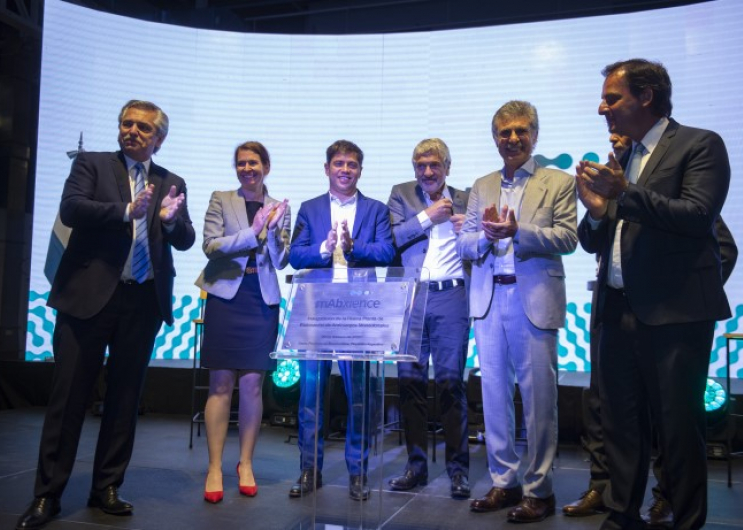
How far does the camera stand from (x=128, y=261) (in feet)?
9.13

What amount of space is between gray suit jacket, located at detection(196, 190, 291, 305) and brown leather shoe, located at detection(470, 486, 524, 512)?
131 centimetres

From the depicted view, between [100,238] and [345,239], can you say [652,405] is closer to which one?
[345,239]

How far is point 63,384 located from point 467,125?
3952 mm

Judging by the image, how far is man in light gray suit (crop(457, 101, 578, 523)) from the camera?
9.04 feet

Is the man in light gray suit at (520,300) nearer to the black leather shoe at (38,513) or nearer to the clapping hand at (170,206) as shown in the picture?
the clapping hand at (170,206)

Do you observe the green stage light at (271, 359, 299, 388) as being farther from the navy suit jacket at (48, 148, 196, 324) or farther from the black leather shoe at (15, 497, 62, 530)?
the black leather shoe at (15, 497, 62, 530)

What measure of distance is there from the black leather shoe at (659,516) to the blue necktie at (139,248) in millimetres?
2331

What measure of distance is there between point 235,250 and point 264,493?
1.17 metres

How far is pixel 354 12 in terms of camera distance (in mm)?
7512

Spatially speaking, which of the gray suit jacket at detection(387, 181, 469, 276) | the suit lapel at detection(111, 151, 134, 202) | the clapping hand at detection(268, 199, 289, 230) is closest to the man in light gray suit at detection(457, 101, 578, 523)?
the gray suit jacket at detection(387, 181, 469, 276)

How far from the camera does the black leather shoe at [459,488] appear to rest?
308 centimetres

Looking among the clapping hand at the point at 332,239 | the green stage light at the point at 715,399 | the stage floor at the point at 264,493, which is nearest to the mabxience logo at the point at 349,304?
the stage floor at the point at 264,493

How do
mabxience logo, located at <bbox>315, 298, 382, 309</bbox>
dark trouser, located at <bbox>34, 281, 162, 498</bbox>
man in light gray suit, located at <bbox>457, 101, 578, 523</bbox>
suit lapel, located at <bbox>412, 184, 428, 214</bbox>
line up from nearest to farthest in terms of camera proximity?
mabxience logo, located at <bbox>315, 298, 382, 309</bbox> < dark trouser, located at <bbox>34, 281, 162, 498</bbox> < man in light gray suit, located at <bbox>457, 101, 578, 523</bbox> < suit lapel, located at <bbox>412, 184, 428, 214</bbox>

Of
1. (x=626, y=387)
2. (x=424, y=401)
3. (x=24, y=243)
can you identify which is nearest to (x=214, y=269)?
(x=424, y=401)
